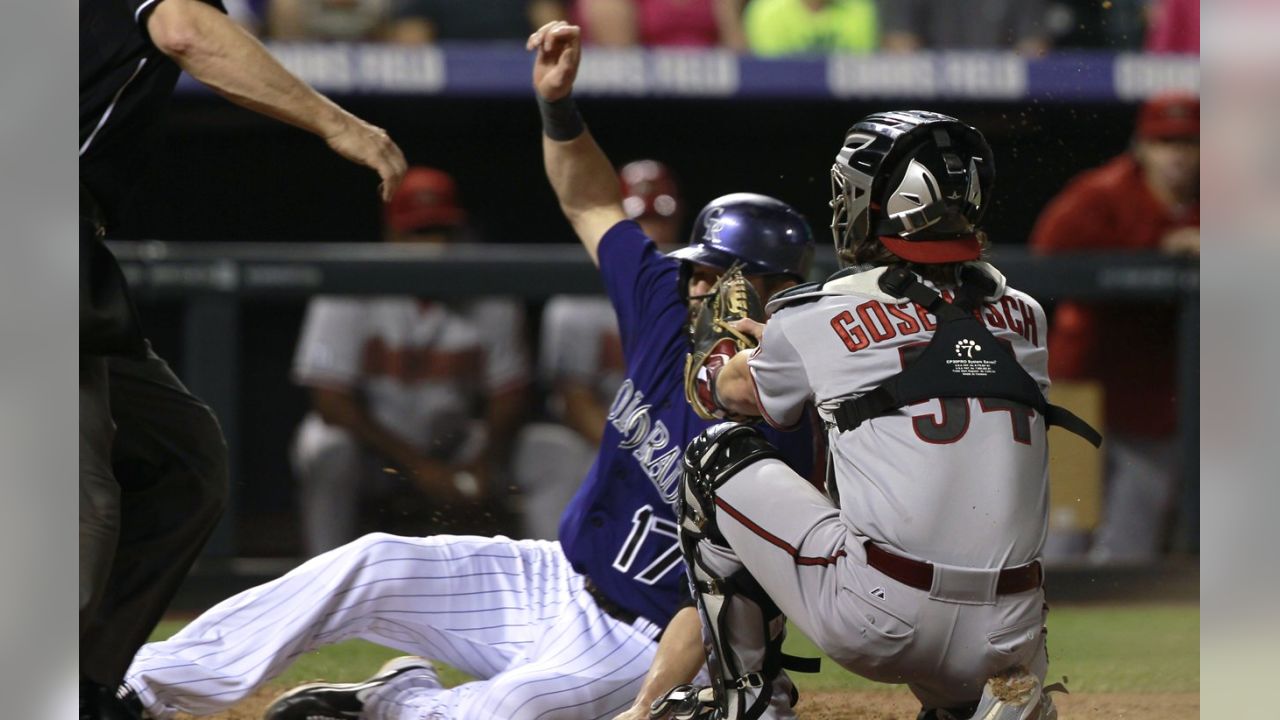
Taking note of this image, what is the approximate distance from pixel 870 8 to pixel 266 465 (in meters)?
3.29

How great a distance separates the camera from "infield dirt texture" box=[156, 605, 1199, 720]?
385 cm

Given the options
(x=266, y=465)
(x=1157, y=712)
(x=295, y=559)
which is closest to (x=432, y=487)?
(x=295, y=559)

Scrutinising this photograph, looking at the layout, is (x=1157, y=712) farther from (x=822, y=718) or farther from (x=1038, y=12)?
(x=1038, y=12)

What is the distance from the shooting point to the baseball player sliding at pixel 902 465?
9.16ft

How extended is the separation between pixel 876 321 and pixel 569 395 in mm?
4044

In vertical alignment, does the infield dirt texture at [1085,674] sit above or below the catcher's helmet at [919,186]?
below

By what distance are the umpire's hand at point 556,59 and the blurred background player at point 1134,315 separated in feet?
11.0

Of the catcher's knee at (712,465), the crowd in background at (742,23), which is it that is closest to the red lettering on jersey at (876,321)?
the catcher's knee at (712,465)

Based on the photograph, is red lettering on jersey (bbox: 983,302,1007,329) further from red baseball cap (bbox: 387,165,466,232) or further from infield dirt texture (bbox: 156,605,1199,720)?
red baseball cap (bbox: 387,165,466,232)

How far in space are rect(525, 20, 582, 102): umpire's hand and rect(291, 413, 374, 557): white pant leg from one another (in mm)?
3192

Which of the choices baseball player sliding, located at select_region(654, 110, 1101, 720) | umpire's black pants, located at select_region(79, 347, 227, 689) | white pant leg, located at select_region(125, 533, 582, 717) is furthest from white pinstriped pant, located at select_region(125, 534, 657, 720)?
baseball player sliding, located at select_region(654, 110, 1101, 720)

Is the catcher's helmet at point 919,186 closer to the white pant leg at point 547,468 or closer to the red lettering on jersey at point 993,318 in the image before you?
the red lettering on jersey at point 993,318
